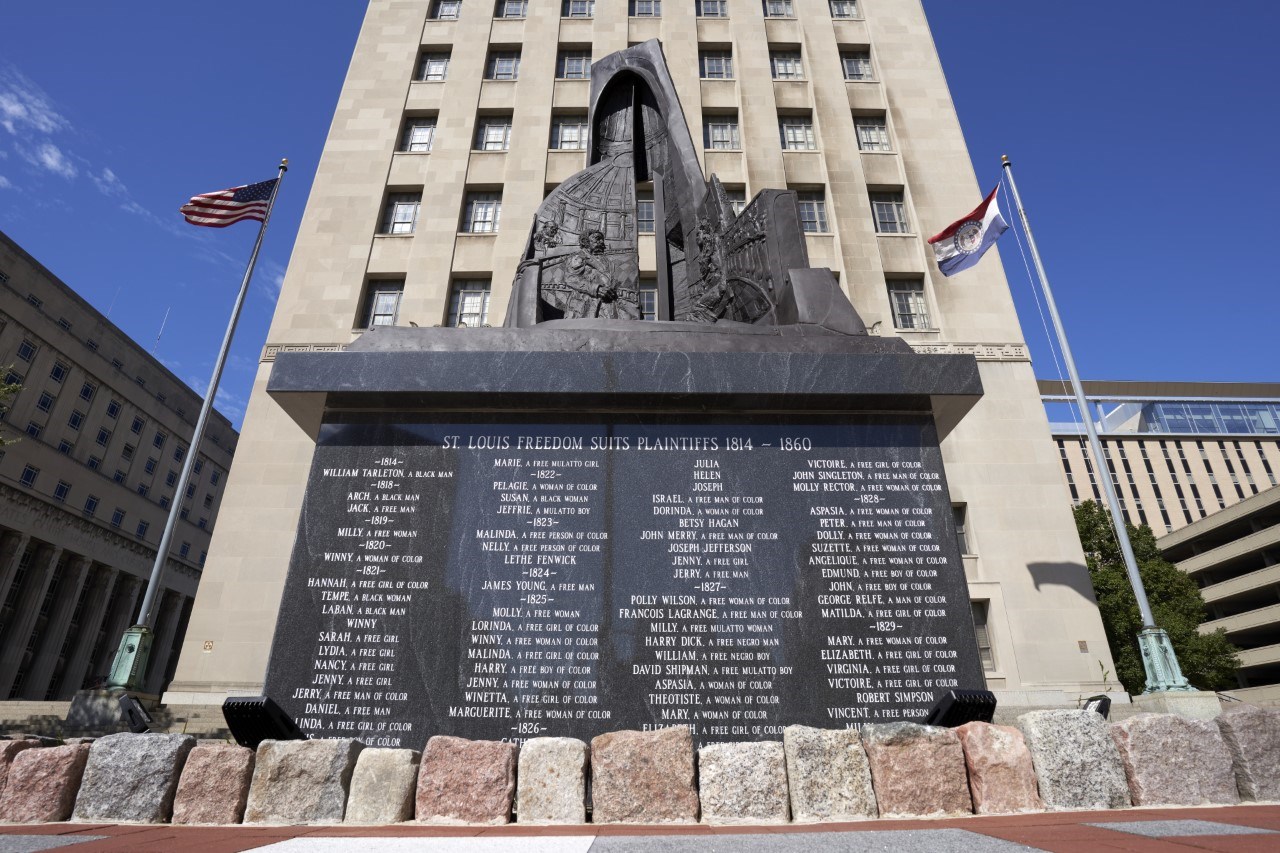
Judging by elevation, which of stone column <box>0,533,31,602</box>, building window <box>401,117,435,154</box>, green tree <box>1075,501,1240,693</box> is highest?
building window <box>401,117,435,154</box>

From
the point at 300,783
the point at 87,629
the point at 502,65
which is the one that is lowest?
the point at 300,783

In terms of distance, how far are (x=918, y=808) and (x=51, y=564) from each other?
66228 millimetres

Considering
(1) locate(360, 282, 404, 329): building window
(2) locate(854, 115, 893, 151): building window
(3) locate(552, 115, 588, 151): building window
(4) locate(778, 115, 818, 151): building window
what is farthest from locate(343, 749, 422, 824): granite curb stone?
(2) locate(854, 115, 893, 151): building window

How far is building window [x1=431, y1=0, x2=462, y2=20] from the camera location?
29500 mm

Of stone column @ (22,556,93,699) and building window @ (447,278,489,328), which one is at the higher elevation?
building window @ (447,278,489,328)

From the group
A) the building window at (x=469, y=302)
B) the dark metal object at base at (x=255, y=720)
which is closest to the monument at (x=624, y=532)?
the dark metal object at base at (x=255, y=720)

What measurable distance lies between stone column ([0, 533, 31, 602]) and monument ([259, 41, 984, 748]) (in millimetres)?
56679

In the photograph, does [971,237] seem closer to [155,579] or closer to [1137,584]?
[1137,584]

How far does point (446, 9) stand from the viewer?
1175 inches

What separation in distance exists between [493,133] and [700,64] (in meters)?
9.86

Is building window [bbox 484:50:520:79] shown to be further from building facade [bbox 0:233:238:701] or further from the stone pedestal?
building facade [bbox 0:233:238:701]

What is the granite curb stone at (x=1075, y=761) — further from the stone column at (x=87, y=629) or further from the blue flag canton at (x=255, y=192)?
the stone column at (x=87, y=629)

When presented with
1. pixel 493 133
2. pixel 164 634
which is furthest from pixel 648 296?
pixel 164 634

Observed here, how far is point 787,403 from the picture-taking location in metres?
7.62
